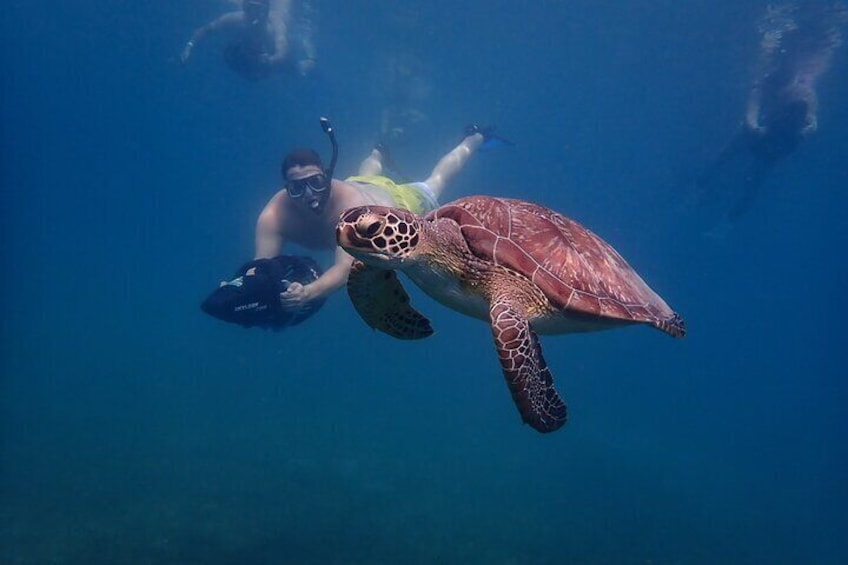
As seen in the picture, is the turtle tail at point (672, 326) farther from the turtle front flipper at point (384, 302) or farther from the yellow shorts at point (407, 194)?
the yellow shorts at point (407, 194)

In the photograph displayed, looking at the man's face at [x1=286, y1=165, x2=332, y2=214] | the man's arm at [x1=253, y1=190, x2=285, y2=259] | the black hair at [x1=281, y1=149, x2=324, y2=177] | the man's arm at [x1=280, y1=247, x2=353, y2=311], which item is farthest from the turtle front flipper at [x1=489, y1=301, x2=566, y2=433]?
the man's arm at [x1=253, y1=190, x2=285, y2=259]

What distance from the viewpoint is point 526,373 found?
3.18 m

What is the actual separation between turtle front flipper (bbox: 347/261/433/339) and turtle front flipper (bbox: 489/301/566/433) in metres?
1.12

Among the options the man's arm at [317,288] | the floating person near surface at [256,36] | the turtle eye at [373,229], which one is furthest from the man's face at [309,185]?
the floating person near surface at [256,36]

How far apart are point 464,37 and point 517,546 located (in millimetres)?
27445

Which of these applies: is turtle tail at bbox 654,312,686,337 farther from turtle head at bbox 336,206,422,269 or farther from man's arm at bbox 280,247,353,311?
man's arm at bbox 280,247,353,311

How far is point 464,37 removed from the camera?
2878 centimetres

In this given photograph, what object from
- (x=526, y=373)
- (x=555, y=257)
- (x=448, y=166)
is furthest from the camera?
(x=448, y=166)

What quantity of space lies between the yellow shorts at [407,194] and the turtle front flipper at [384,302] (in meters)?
5.42

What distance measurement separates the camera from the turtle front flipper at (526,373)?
314cm

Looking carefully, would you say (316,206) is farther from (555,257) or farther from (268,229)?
(555,257)

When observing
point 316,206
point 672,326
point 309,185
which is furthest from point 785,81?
A: point 672,326

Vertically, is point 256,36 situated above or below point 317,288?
above

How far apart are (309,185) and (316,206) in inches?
16.8
